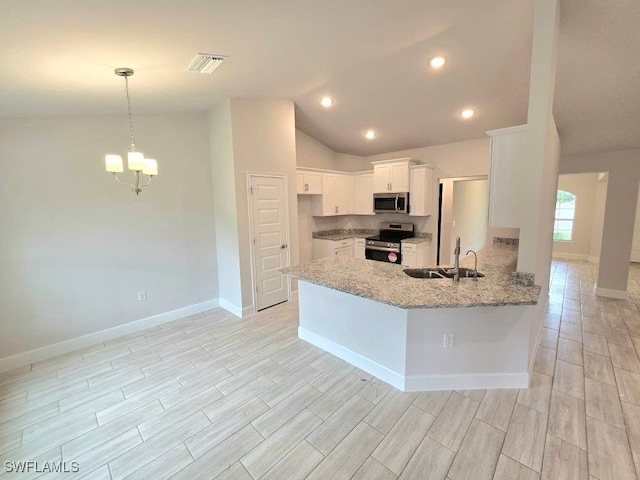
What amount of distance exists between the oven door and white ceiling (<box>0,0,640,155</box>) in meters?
2.41

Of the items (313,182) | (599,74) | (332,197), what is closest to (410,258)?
(332,197)

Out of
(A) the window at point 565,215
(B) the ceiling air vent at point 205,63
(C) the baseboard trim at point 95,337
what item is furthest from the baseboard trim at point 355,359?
(A) the window at point 565,215

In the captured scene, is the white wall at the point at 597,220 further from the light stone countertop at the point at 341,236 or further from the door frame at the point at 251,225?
the door frame at the point at 251,225

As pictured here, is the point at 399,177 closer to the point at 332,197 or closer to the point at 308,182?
the point at 332,197

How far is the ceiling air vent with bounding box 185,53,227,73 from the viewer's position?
2.35m

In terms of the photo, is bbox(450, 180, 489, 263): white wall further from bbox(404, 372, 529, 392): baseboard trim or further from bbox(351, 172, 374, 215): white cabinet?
bbox(404, 372, 529, 392): baseboard trim

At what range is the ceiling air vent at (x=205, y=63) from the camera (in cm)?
235

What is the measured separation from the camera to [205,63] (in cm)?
246

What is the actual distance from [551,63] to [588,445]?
2.71 m

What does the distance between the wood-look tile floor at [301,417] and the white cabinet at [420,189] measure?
278 centimetres

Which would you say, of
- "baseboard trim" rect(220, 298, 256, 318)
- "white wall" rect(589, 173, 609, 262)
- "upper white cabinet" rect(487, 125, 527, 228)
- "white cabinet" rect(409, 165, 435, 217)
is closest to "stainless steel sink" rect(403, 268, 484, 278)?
"upper white cabinet" rect(487, 125, 527, 228)

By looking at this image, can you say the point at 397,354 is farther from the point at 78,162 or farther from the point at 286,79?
the point at 78,162

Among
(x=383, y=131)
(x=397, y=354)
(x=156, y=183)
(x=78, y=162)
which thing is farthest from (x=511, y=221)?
(x=78, y=162)

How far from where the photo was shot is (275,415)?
86.7 inches
